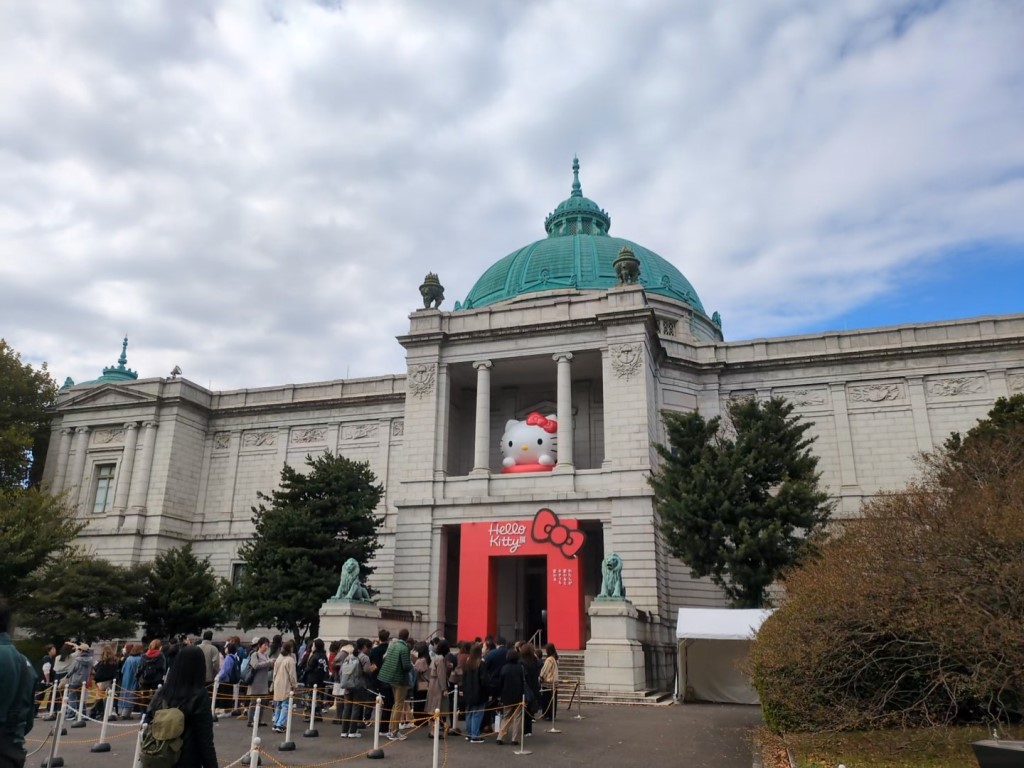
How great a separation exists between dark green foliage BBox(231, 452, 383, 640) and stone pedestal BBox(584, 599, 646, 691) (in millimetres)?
10035

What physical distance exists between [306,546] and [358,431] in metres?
11.4

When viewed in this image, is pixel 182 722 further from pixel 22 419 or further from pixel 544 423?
pixel 22 419

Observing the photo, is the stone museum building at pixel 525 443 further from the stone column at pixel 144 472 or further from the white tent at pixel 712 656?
the white tent at pixel 712 656

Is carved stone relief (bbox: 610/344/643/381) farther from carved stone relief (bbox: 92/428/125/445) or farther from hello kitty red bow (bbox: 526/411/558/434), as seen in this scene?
carved stone relief (bbox: 92/428/125/445)

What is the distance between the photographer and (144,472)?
38.4m

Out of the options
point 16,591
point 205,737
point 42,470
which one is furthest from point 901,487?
point 42,470

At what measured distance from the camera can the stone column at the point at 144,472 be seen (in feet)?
125

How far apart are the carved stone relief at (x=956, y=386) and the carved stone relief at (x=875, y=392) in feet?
4.03

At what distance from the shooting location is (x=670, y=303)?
4281 cm

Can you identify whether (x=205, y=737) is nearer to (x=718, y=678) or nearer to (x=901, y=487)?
(x=718, y=678)

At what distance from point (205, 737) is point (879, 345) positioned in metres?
33.1

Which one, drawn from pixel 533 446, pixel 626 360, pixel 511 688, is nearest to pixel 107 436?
pixel 533 446

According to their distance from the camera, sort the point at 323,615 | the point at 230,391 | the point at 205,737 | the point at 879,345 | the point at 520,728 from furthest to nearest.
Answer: the point at 230,391 < the point at 879,345 < the point at 323,615 < the point at 520,728 < the point at 205,737

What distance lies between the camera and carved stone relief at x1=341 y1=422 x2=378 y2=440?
1537 inches
